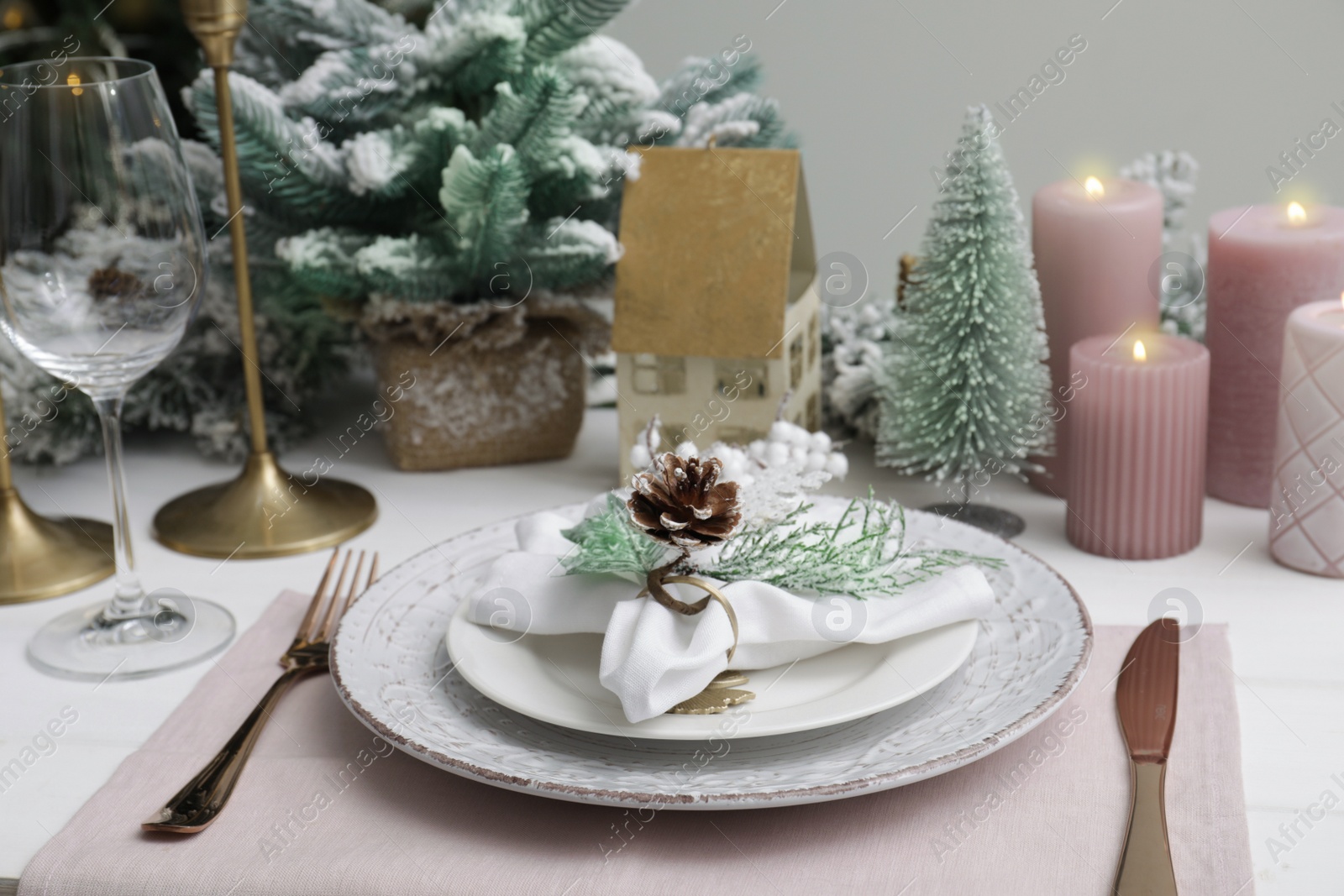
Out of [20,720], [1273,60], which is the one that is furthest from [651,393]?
[1273,60]

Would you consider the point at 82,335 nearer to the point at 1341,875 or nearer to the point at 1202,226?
the point at 1341,875

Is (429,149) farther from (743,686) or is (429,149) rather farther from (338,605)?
(743,686)

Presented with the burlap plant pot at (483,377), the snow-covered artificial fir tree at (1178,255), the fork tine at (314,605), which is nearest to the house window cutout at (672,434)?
the burlap plant pot at (483,377)

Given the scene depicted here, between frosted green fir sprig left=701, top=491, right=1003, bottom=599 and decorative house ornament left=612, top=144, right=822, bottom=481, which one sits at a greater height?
decorative house ornament left=612, top=144, right=822, bottom=481

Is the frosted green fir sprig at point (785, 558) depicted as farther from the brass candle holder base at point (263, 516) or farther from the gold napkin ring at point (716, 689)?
the brass candle holder base at point (263, 516)

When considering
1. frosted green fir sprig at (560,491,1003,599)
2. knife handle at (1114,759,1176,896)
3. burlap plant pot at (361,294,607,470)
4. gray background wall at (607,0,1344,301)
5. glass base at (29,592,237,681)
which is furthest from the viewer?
gray background wall at (607,0,1344,301)

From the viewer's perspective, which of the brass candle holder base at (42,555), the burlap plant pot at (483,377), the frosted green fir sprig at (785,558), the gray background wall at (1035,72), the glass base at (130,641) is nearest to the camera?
the frosted green fir sprig at (785,558)

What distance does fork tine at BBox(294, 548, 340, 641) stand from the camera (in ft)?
2.15

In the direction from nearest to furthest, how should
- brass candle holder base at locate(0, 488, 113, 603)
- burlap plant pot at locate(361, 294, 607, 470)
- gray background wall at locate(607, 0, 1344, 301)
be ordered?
brass candle holder base at locate(0, 488, 113, 603), burlap plant pot at locate(361, 294, 607, 470), gray background wall at locate(607, 0, 1344, 301)

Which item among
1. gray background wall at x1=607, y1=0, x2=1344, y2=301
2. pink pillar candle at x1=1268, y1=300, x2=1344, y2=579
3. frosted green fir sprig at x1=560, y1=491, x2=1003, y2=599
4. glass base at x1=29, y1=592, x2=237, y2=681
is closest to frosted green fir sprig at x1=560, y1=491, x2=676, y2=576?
frosted green fir sprig at x1=560, y1=491, x2=1003, y2=599

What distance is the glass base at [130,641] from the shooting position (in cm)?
65

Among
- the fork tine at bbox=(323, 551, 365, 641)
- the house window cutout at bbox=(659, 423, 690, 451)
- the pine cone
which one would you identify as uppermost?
the pine cone

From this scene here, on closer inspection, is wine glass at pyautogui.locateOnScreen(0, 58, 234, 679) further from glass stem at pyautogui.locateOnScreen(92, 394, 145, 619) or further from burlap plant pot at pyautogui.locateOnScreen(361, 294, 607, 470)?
burlap plant pot at pyautogui.locateOnScreen(361, 294, 607, 470)

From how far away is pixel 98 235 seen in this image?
602mm
